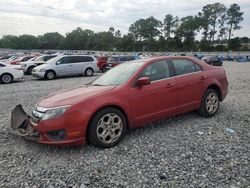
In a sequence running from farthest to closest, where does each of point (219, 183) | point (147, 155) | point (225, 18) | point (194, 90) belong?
point (225, 18), point (194, 90), point (147, 155), point (219, 183)

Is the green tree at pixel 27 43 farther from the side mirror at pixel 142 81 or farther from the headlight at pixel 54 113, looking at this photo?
the headlight at pixel 54 113

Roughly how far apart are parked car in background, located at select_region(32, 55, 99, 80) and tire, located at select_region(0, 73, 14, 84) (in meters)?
A: 1.89

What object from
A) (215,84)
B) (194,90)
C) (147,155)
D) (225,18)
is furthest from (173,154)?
(225,18)

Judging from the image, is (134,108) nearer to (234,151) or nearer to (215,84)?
(234,151)

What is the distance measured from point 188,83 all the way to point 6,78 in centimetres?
1300

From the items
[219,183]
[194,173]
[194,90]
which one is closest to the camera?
[219,183]

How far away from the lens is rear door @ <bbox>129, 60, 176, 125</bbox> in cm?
506

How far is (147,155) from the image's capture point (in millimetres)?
4473

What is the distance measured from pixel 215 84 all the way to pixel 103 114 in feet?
10.5

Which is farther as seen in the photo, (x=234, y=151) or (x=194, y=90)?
(x=194, y=90)

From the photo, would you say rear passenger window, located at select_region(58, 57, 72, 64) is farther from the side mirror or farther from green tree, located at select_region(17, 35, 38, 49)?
green tree, located at select_region(17, 35, 38, 49)

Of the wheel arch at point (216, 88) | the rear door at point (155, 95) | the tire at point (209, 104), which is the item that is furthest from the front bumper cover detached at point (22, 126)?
the wheel arch at point (216, 88)

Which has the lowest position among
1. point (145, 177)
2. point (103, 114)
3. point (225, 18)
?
point (145, 177)

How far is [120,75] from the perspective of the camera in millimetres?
5559
